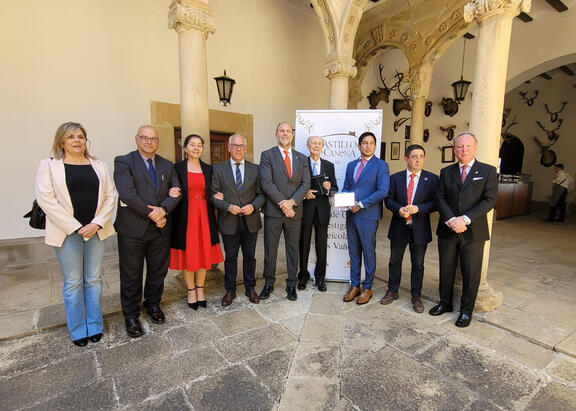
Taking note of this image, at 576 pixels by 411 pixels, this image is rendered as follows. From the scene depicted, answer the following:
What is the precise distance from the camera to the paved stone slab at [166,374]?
70.7 inches

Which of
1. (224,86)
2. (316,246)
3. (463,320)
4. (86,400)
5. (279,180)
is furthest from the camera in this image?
(224,86)

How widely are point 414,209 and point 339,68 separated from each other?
2.92 metres

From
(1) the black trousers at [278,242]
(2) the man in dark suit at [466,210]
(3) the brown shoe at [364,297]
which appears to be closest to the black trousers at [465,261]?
(2) the man in dark suit at [466,210]

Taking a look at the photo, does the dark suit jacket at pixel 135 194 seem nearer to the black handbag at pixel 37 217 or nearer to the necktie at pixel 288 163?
the black handbag at pixel 37 217

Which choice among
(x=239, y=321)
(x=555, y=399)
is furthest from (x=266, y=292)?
(x=555, y=399)

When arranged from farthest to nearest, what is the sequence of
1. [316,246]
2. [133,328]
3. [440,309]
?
[316,246]
[440,309]
[133,328]

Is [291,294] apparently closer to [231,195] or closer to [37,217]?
[231,195]

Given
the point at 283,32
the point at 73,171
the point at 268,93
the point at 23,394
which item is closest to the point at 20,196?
the point at 73,171

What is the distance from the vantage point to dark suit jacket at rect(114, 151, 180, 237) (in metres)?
2.29

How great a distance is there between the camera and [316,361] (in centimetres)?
209

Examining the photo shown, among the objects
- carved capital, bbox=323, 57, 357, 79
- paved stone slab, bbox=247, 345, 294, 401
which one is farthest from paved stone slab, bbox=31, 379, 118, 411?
carved capital, bbox=323, 57, 357, 79

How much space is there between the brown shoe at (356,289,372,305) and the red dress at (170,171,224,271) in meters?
1.51

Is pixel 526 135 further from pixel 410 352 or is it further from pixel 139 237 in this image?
pixel 139 237

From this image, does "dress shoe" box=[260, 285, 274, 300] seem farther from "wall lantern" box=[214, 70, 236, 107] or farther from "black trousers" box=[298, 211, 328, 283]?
"wall lantern" box=[214, 70, 236, 107]
